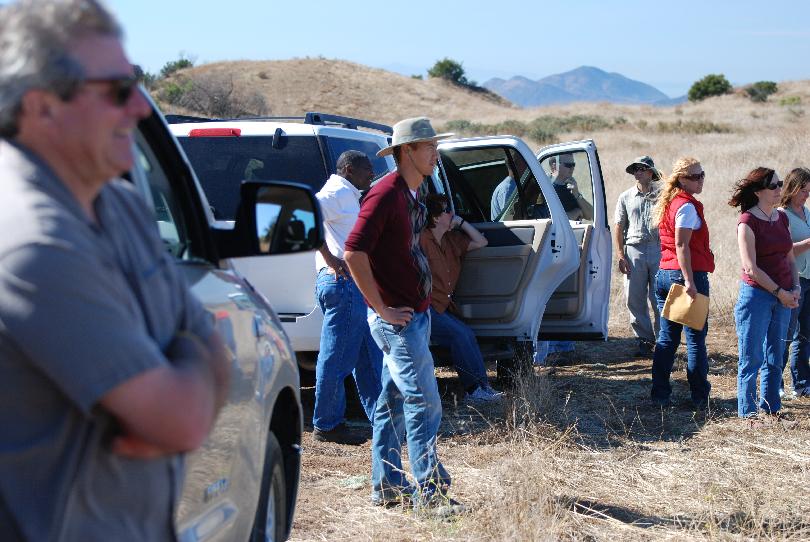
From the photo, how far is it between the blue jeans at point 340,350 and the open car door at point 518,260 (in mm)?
1497

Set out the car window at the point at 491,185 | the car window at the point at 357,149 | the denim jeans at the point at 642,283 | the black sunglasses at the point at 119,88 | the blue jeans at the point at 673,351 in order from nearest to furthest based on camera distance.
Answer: the black sunglasses at the point at 119,88 < the car window at the point at 357,149 < the blue jeans at the point at 673,351 < the car window at the point at 491,185 < the denim jeans at the point at 642,283

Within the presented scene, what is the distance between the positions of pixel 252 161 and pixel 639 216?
4520 millimetres

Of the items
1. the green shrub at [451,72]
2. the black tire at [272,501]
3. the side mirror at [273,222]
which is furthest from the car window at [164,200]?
the green shrub at [451,72]

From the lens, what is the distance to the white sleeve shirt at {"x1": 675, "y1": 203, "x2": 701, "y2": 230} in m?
7.24

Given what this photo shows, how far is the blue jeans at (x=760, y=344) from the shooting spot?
6.88 metres

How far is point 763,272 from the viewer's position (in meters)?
6.78

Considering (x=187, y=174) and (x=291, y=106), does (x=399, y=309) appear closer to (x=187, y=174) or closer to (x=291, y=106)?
(x=187, y=174)

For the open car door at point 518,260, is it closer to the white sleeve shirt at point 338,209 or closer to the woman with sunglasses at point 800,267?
the woman with sunglasses at point 800,267

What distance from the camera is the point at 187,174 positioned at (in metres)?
2.97

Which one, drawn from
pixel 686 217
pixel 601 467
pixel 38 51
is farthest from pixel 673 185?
pixel 38 51

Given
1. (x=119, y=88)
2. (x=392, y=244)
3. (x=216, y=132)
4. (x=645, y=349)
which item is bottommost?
(x=645, y=349)

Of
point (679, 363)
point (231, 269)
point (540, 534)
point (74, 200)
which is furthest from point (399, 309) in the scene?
point (679, 363)

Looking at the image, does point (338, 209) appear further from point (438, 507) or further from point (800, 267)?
point (800, 267)

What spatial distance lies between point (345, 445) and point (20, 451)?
519 cm
